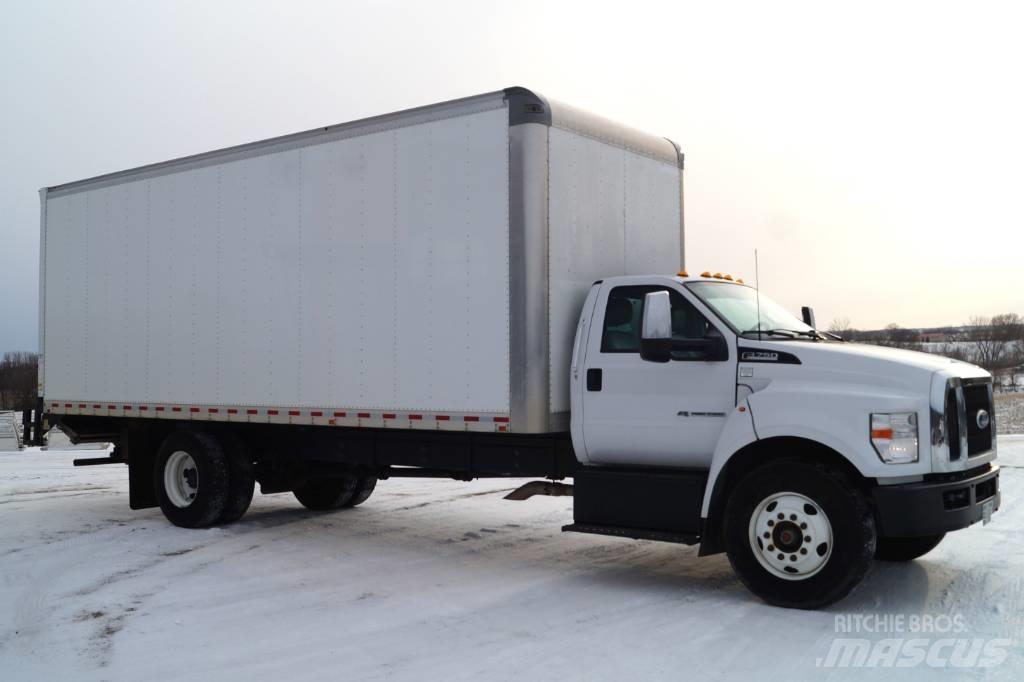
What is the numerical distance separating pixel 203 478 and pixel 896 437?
7.25 metres

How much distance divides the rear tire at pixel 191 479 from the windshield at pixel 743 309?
5757 millimetres

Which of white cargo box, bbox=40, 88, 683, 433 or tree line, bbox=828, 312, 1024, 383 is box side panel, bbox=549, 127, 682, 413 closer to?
white cargo box, bbox=40, 88, 683, 433

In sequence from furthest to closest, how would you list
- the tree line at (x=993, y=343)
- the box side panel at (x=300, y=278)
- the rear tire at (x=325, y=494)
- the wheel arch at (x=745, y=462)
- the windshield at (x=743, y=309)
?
the tree line at (x=993, y=343), the rear tire at (x=325, y=494), the box side panel at (x=300, y=278), the windshield at (x=743, y=309), the wheel arch at (x=745, y=462)

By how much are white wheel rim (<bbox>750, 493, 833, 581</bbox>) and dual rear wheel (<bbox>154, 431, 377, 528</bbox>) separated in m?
5.15

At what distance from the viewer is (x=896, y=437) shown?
256 inches

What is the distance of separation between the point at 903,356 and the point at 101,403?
9.25 m

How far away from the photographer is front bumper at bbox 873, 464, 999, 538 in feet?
21.1

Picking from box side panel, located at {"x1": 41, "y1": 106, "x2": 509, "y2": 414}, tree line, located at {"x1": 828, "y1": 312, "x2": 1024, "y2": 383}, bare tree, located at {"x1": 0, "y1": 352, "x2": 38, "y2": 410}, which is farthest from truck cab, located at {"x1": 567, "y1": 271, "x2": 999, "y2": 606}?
bare tree, located at {"x1": 0, "y1": 352, "x2": 38, "y2": 410}

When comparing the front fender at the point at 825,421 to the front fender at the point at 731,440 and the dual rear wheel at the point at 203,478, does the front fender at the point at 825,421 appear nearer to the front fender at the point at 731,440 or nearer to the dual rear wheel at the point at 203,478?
the front fender at the point at 731,440

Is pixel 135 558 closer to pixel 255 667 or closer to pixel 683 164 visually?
pixel 255 667

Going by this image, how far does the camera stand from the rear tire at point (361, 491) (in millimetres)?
12320

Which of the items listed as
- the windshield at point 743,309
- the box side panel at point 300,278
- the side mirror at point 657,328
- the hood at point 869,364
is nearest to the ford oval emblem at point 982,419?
the hood at point 869,364

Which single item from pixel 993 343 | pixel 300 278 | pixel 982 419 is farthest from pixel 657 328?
pixel 993 343

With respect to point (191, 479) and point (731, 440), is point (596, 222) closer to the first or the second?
point (731, 440)
